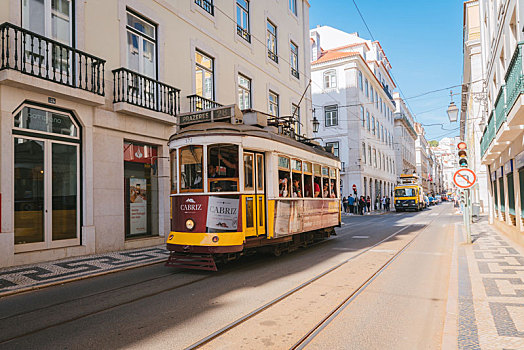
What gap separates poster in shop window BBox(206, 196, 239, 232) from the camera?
312 inches

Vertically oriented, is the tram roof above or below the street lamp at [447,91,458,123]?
below

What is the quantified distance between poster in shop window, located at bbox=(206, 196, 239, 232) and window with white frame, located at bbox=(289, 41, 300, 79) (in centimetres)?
1789

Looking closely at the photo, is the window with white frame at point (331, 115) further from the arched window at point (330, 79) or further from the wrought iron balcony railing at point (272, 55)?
the wrought iron balcony railing at point (272, 55)

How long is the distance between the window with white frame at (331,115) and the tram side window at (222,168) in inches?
1286

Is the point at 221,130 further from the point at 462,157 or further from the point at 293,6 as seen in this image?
the point at 293,6

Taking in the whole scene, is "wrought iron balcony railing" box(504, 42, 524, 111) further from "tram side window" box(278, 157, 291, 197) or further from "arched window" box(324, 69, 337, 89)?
"arched window" box(324, 69, 337, 89)

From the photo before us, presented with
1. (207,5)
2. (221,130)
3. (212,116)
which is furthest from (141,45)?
(221,130)

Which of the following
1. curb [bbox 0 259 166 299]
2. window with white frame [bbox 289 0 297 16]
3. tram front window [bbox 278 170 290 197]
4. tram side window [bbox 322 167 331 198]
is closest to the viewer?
curb [bbox 0 259 166 299]

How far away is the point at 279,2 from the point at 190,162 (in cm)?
1763

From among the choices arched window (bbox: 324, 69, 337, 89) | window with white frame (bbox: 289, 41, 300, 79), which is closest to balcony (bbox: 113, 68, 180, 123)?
window with white frame (bbox: 289, 41, 300, 79)

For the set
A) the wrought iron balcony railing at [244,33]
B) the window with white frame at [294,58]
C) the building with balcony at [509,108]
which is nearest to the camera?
the building with balcony at [509,108]

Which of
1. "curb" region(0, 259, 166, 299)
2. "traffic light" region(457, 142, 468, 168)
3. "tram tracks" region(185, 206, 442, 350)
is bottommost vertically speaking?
"tram tracks" region(185, 206, 442, 350)

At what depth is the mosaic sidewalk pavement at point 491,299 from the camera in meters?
4.13

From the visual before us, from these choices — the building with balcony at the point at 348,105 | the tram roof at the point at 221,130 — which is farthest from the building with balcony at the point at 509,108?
the building with balcony at the point at 348,105
